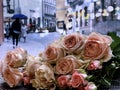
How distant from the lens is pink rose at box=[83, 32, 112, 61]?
1.46 ft

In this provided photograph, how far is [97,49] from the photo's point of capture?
0.45m

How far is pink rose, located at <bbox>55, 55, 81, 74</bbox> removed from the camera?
1.44 ft

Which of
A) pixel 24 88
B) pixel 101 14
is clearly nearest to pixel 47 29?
pixel 101 14

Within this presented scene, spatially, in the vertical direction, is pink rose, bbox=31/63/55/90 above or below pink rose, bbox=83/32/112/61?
below

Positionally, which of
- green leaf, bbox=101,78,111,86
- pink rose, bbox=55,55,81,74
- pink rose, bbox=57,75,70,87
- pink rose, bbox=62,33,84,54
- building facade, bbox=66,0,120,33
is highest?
building facade, bbox=66,0,120,33

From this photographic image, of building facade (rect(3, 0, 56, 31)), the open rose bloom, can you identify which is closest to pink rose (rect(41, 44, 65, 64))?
the open rose bloom

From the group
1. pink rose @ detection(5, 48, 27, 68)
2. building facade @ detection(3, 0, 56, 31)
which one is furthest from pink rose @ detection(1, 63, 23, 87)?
building facade @ detection(3, 0, 56, 31)

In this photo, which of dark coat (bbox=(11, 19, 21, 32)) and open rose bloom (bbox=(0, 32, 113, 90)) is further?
dark coat (bbox=(11, 19, 21, 32))

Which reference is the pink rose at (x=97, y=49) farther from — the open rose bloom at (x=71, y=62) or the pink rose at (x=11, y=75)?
the pink rose at (x=11, y=75)

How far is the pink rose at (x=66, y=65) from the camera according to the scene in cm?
44

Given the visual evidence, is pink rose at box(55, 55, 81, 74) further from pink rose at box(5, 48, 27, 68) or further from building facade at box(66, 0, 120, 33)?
building facade at box(66, 0, 120, 33)

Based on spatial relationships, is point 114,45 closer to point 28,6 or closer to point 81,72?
point 81,72

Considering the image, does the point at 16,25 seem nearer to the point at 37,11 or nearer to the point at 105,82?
the point at 37,11

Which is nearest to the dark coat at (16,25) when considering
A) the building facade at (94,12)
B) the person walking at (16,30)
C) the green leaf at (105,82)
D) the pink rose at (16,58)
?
the person walking at (16,30)
